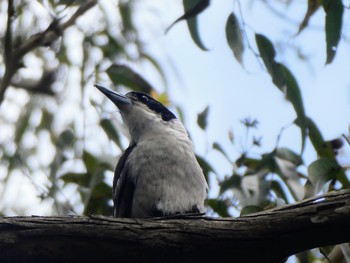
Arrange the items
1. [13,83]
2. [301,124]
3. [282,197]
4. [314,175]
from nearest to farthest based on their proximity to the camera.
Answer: [314,175], [301,124], [282,197], [13,83]

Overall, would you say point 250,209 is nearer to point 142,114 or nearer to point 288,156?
point 288,156

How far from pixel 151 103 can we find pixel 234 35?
0.77 m

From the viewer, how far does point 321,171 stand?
396 cm

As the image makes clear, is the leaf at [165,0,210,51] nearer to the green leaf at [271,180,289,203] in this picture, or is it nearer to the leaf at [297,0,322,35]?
the leaf at [297,0,322,35]

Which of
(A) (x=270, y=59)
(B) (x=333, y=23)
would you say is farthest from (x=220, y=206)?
(B) (x=333, y=23)

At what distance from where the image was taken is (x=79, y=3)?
4578mm

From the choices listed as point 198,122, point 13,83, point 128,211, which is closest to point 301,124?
point 198,122

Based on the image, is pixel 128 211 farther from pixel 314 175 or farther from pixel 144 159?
pixel 314 175

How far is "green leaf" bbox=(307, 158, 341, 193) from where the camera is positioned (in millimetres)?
3922

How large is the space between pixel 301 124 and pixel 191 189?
658 millimetres

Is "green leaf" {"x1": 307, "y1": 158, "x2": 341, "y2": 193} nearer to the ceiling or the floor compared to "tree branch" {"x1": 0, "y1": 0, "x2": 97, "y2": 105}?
nearer to the floor

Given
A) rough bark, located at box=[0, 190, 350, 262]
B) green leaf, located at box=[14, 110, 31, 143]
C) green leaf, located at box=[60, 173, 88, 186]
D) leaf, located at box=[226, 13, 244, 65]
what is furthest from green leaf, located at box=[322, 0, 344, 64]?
green leaf, located at box=[14, 110, 31, 143]

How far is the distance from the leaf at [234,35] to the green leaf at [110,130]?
995mm

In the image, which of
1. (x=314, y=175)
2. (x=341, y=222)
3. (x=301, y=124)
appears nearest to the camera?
(x=341, y=222)
